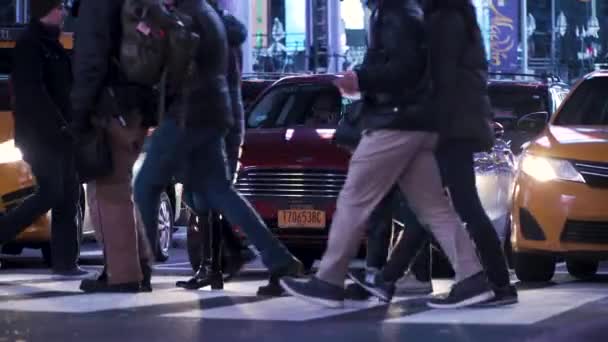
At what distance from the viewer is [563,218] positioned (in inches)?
448

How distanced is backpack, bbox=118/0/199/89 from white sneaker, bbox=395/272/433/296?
1.97 metres

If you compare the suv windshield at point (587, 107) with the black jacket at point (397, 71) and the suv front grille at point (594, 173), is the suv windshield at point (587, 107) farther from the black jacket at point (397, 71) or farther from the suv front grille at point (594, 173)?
the black jacket at point (397, 71)

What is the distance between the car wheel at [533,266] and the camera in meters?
11.9

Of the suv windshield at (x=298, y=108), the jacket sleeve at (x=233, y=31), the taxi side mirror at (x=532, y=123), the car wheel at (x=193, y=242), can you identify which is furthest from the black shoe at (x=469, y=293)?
the suv windshield at (x=298, y=108)

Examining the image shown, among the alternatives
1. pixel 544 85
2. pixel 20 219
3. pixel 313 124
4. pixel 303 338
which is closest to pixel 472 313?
pixel 303 338

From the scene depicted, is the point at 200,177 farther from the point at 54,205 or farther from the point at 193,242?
the point at 193,242

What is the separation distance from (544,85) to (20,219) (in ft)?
21.4

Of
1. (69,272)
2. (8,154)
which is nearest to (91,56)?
(69,272)

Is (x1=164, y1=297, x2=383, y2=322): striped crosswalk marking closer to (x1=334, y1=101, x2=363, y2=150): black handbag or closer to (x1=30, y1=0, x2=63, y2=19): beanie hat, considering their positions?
(x1=334, y1=101, x2=363, y2=150): black handbag

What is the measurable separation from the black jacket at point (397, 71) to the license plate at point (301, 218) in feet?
13.4

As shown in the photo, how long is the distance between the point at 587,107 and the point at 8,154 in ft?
14.5

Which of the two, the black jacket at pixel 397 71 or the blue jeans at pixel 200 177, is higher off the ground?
the black jacket at pixel 397 71

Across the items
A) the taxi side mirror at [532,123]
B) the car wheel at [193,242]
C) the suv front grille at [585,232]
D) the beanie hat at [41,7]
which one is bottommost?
the car wheel at [193,242]

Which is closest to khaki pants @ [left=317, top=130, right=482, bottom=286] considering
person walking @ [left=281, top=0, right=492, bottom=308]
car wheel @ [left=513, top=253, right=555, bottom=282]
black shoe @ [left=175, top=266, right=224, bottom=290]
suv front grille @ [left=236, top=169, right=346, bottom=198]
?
person walking @ [left=281, top=0, right=492, bottom=308]
